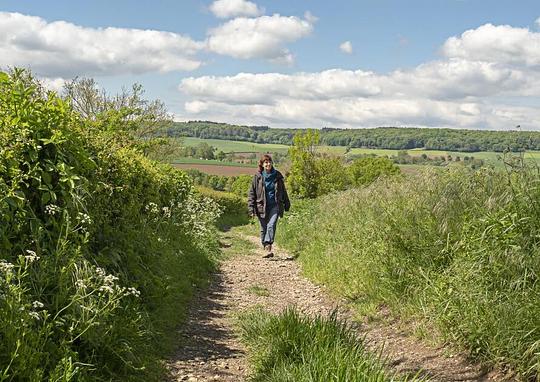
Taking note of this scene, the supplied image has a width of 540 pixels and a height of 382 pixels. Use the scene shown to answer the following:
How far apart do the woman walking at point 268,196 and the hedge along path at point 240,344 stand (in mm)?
2014

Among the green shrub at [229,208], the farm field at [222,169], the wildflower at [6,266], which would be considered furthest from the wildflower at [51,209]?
the farm field at [222,169]

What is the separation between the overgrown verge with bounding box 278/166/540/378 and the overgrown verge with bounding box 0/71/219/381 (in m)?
2.81

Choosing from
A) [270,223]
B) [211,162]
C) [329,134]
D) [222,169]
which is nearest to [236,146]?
[211,162]

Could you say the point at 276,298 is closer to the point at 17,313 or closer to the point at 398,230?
the point at 398,230

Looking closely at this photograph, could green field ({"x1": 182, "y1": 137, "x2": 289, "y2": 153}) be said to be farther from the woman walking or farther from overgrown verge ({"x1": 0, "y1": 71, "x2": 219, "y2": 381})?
overgrown verge ({"x1": 0, "y1": 71, "x2": 219, "y2": 381})

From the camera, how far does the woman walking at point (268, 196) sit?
12859mm

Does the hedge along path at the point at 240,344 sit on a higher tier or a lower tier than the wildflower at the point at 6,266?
lower

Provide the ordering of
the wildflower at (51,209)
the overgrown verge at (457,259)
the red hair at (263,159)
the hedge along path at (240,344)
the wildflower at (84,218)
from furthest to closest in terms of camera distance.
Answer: the red hair at (263,159) < the hedge along path at (240,344) < the overgrown verge at (457,259) < the wildflower at (84,218) < the wildflower at (51,209)

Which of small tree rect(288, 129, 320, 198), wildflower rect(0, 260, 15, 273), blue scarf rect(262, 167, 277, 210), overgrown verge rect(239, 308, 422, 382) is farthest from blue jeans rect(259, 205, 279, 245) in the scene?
small tree rect(288, 129, 320, 198)

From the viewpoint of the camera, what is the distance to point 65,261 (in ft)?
14.1

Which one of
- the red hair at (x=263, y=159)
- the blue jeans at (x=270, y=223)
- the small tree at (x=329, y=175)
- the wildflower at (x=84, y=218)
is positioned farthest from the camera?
the small tree at (x=329, y=175)

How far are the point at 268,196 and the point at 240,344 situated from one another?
7147 millimetres

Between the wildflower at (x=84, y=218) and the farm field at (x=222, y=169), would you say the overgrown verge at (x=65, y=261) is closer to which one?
the wildflower at (x=84, y=218)

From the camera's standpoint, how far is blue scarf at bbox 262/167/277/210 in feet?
42.3
